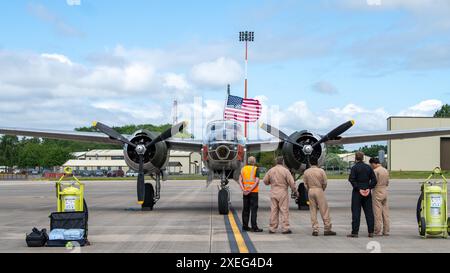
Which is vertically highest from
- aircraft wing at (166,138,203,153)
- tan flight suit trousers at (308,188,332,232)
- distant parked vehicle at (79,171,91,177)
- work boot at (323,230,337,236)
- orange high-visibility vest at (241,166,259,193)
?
aircraft wing at (166,138,203,153)

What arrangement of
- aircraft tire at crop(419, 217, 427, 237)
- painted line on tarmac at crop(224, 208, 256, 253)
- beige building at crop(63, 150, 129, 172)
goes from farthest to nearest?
beige building at crop(63, 150, 129, 172), aircraft tire at crop(419, 217, 427, 237), painted line on tarmac at crop(224, 208, 256, 253)

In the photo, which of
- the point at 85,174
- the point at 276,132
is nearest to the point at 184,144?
the point at 276,132

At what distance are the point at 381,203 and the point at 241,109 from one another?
20418mm

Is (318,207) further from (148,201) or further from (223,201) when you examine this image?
(148,201)

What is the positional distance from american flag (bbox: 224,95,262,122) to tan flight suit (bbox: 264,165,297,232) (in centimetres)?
1903

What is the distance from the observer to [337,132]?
2119 cm

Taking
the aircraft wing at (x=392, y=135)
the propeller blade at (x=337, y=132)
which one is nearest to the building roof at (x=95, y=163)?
the aircraft wing at (x=392, y=135)

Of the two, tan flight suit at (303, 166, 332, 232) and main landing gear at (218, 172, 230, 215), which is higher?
tan flight suit at (303, 166, 332, 232)

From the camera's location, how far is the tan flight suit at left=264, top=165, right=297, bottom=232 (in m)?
14.3

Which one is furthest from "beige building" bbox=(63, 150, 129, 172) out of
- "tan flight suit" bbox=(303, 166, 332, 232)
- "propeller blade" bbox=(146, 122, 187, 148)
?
"tan flight suit" bbox=(303, 166, 332, 232)

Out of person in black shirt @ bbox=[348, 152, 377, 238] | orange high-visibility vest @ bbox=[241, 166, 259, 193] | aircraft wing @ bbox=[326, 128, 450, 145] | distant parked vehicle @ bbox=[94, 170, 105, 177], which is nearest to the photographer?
person in black shirt @ bbox=[348, 152, 377, 238]

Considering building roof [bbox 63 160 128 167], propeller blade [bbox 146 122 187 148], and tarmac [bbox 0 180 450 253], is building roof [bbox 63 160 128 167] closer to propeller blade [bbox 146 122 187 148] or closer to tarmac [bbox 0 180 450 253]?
propeller blade [bbox 146 122 187 148]

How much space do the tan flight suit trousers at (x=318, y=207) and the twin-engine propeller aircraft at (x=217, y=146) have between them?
6158 millimetres
